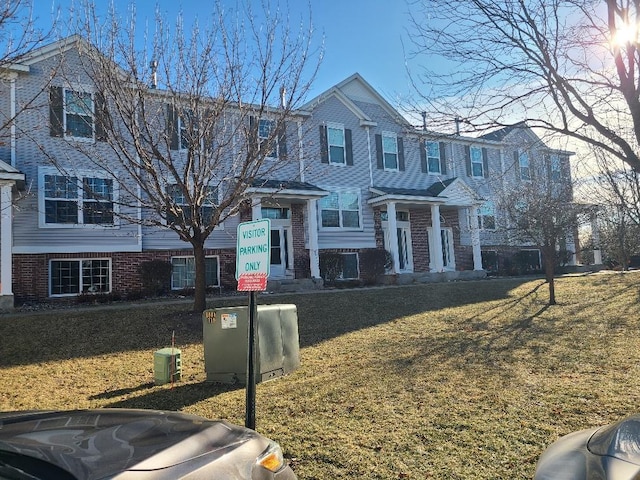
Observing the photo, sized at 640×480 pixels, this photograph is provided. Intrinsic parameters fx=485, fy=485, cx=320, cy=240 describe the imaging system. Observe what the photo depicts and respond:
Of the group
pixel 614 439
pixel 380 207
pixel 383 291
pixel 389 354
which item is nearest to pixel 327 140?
pixel 380 207

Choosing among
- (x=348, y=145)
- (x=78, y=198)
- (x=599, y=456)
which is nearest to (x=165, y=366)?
(x=599, y=456)

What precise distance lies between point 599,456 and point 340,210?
1897 centimetres

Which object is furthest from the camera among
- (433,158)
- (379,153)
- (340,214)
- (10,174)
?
(433,158)

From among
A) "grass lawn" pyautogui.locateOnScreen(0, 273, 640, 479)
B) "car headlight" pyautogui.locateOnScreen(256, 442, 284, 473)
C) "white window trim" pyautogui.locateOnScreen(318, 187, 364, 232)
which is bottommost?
"grass lawn" pyautogui.locateOnScreen(0, 273, 640, 479)

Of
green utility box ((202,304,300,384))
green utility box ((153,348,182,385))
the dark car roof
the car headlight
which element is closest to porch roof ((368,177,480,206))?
green utility box ((202,304,300,384))

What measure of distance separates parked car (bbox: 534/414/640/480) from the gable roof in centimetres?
1885

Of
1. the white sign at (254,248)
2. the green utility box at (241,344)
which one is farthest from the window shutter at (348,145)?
the white sign at (254,248)

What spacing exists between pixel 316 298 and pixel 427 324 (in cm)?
408

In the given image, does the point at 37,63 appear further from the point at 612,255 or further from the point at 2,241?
the point at 612,255

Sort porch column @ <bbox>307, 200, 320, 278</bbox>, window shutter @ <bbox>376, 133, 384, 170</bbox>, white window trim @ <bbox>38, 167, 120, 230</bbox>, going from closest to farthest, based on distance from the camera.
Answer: white window trim @ <bbox>38, 167, 120, 230</bbox>, porch column @ <bbox>307, 200, 320, 278</bbox>, window shutter @ <bbox>376, 133, 384, 170</bbox>

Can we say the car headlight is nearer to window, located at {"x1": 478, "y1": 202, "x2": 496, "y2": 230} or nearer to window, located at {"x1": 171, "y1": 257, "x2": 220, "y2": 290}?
window, located at {"x1": 171, "y1": 257, "x2": 220, "y2": 290}

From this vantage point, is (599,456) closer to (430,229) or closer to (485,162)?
(430,229)

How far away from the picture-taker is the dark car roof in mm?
2109

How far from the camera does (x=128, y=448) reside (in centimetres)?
228
